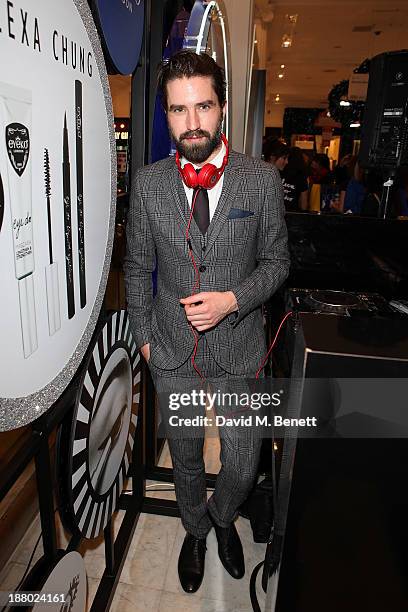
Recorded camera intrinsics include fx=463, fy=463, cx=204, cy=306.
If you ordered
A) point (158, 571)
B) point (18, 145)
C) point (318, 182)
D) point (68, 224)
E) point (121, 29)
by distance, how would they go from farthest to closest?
1. point (318, 182)
2. point (158, 571)
3. point (121, 29)
4. point (68, 224)
5. point (18, 145)

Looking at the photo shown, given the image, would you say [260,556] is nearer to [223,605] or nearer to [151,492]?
[223,605]

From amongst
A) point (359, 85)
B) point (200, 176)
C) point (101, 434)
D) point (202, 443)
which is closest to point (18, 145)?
point (200, 176)

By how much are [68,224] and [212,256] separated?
0.51m

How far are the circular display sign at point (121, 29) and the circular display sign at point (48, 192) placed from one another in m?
0.11

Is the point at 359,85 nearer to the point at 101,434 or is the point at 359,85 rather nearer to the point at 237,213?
the point at 237,213

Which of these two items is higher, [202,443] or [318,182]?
[318,182]

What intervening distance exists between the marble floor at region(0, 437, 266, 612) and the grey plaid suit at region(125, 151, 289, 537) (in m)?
0.35

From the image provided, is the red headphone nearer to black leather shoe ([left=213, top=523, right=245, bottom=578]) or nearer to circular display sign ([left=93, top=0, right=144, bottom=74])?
circular display sign ([left=93, top=0, right=144, bottom=74])

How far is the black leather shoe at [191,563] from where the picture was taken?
1.62m

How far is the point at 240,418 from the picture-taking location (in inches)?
60.2

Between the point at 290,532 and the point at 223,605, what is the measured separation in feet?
3.09

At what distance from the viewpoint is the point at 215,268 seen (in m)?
1.36

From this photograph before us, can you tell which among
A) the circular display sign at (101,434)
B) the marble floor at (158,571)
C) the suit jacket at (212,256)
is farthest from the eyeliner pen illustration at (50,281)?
the marble floor at (158,571)

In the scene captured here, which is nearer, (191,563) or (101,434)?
(101,434)
